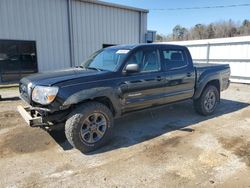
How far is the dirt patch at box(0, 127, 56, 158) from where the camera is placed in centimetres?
424

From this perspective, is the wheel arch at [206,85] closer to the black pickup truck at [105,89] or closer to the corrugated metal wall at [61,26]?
the black pickup truck at [105,89]

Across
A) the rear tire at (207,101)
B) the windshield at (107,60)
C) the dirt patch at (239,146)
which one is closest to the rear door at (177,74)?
the rear tire at (207,101)

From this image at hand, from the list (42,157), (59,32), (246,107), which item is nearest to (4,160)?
(42,157)

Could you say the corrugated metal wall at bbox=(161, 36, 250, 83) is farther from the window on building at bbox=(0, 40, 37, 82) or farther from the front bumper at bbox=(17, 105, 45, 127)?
the front bumper at bbox=(17, 105, 45, 127)

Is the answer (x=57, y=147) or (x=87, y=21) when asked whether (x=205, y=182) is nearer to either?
(x=57, y=147)

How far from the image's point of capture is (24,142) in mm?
4586

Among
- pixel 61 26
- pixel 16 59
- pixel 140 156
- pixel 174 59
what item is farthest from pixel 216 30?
pixel 140 156

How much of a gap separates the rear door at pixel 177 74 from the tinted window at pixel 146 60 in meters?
0.20

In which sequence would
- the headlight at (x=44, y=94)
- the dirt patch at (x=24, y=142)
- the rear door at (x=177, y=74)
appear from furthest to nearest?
the rear door at (x=177, y=74), the dirt patch at (x=24, y=142), the headlight at (x=44, y=94)

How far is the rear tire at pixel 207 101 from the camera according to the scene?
621 cm

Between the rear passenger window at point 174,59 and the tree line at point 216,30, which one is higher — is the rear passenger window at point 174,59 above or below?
below

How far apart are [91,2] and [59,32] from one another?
2.70m

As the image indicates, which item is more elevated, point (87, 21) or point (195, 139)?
point (87, 21)

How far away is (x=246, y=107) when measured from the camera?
291 inches
